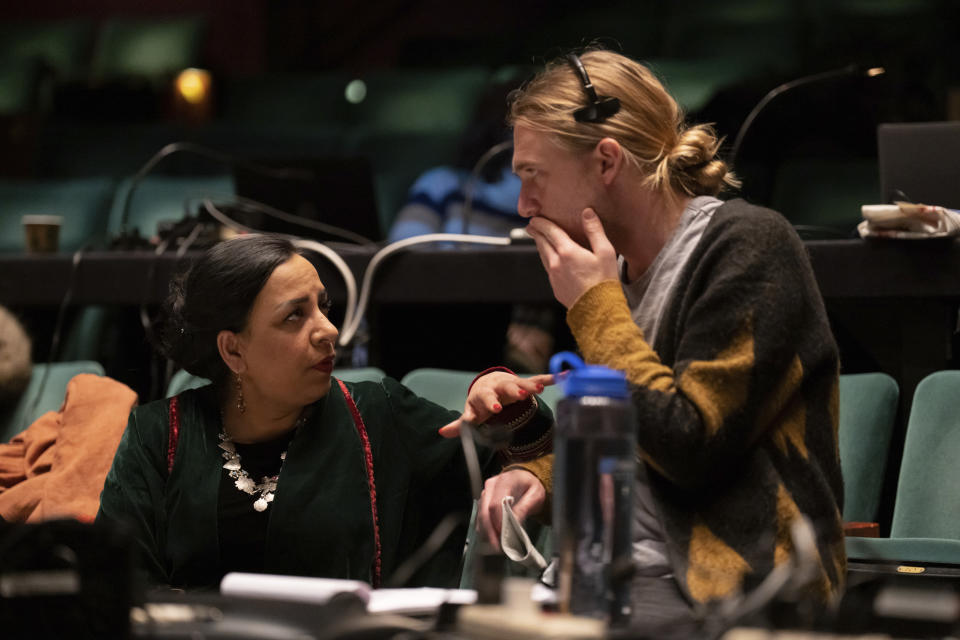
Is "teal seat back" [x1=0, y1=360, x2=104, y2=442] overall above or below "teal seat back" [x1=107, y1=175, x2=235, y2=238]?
below

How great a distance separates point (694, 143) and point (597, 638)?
0.72 m

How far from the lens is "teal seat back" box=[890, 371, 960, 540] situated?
170cm

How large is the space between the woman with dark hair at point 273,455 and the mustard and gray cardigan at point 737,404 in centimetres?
41

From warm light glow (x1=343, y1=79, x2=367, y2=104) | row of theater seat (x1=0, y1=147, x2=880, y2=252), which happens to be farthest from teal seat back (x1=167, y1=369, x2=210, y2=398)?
warm light glow (x1=343, y1=79, x2=367, y2=104)

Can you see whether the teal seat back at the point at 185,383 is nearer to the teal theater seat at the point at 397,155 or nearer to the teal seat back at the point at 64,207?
the teal theater seat at the point at 397,155

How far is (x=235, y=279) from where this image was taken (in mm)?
1634

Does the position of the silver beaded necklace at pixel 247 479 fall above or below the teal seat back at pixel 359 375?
below

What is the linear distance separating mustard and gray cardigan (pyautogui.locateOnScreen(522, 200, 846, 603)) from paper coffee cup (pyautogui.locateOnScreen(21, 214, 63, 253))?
1.89 m

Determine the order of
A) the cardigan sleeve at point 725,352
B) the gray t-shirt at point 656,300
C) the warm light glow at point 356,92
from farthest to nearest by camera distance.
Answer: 1. the warm light glow at point 356,92
2. the gray t-shirt at point 656,300
3. the cardigan sleeve at point 725,352

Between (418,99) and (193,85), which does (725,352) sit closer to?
(418,99)

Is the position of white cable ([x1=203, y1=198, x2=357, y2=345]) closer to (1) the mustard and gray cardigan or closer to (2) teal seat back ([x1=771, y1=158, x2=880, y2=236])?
(1) the mustard and gray cardigan

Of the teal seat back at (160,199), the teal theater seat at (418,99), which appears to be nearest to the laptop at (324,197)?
the teal seat back at (160,199)

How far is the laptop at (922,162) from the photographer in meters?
1.99

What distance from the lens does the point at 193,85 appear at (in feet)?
15.1
